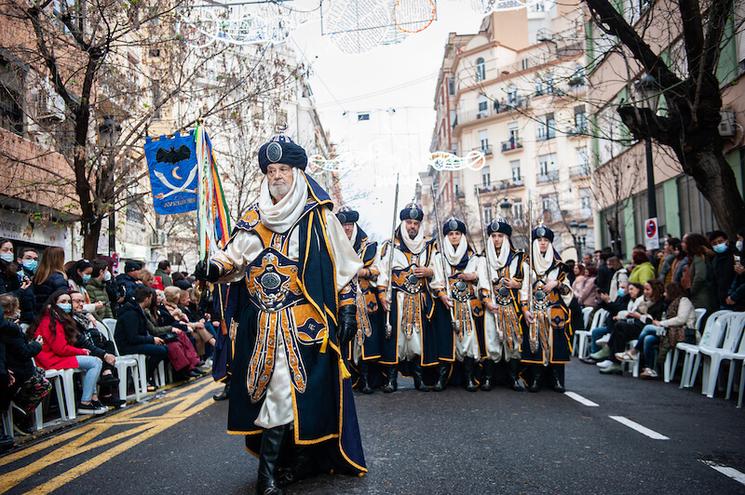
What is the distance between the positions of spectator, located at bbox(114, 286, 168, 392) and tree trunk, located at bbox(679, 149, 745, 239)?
25.2 feet

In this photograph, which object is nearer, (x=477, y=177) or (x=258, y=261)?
(x=258, y=261)

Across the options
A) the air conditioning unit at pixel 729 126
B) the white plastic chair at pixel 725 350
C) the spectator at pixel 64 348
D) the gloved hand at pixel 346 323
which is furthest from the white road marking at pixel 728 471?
the air conditioning unit at pixel 729 126

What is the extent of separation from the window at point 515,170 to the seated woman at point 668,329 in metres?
42.6

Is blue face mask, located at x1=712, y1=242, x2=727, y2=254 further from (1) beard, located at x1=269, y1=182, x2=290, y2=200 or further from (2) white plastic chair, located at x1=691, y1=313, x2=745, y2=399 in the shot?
(1) beard, located at x1=269, y1=182, x2=290, y2=200

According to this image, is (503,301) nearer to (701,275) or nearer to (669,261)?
(701,275)

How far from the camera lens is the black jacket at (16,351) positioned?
658cm

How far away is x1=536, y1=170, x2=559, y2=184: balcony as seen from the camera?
164 feet

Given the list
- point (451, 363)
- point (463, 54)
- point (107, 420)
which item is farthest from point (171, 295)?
point (463, 54)

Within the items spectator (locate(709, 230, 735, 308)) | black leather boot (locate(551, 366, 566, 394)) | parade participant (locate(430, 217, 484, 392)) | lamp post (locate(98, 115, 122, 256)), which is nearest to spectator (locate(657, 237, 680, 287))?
spectator (locate(709, 230, 735, 308))

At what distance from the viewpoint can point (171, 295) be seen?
39.4 ft

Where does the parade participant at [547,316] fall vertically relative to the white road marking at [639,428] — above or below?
above

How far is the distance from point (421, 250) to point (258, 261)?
487 centimetres

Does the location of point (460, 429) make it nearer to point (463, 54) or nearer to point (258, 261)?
point (258, 261)

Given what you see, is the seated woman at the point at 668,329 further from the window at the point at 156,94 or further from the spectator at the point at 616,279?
the window at the point at 156,94
